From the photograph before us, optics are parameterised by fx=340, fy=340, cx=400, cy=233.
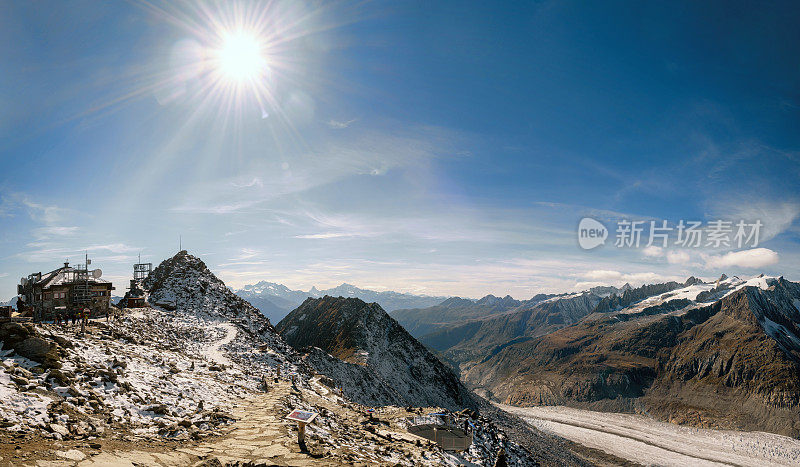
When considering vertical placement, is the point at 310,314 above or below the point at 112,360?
below

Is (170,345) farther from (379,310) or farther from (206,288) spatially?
(379,310)

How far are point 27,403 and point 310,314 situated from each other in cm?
12651

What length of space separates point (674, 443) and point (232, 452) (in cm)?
→ 21528

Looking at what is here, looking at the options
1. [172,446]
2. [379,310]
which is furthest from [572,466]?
[172,446]

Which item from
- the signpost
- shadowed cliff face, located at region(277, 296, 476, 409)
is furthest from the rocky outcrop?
shadowed cliff face, located at region(277, 296, 476, 409)

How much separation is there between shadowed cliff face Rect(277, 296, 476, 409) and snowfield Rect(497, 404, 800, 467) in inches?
3623

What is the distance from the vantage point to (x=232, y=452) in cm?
1364

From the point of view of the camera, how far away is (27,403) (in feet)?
44.3

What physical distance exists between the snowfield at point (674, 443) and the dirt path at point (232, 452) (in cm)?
16274

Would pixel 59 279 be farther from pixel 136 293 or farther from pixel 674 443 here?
pixel 674 443

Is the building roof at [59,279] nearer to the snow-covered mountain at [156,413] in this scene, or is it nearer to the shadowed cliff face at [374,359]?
the snow-covered mountain at [156,413]

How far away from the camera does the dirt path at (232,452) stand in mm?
11172

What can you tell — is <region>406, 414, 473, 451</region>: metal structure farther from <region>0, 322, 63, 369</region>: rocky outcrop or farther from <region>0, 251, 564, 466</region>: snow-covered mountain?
<region>0, 322, 63, 369</region>: rocky outcrop

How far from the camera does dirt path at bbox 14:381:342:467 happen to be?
11172mm
